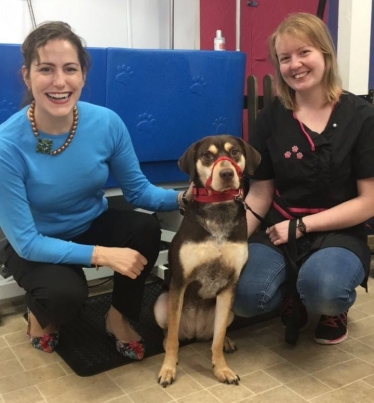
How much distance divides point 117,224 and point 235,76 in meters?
1.04

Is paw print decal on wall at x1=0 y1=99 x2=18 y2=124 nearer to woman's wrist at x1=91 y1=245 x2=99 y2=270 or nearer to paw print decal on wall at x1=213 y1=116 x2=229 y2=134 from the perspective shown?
woman's wrist at x1=91 y1=245 x2=99 y2=270

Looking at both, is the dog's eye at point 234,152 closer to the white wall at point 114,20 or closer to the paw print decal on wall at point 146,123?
the paw print decal on wall at point 146,123

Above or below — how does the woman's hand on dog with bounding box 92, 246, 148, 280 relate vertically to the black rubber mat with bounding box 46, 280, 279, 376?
above

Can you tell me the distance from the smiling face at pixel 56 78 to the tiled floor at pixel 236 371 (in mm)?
867

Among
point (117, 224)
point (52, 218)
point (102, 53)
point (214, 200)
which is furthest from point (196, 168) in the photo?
point (102, 53)

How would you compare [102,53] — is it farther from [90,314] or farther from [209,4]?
[209,4]

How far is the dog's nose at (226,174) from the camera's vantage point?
1449 mm

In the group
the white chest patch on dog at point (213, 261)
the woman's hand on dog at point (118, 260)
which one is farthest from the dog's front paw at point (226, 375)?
the woman's hand on dog at point (118, 260)

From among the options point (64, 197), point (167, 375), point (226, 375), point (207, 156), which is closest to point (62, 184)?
point (64, 197)

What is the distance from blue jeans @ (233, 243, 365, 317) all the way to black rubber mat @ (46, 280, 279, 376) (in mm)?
348

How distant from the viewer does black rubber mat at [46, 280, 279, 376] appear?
1677 millimetres

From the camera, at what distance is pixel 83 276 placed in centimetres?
164

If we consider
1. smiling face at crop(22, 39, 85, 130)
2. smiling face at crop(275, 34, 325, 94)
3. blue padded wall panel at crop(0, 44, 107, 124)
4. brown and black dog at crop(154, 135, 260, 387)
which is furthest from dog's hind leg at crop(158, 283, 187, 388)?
blue padded wall panel at crop(0, 44, 107, 124)

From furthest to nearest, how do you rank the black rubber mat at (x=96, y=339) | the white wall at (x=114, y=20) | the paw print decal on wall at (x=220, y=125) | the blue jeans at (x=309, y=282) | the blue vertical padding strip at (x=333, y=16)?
the white wall at (x=114, y=20) → the blue vertical padding strip at (x=333, y=16) → the paw print decal on wall at (x=220, y=125) → the black rubber mat at (x=96, y=339) → the blue jeans at (x=309, y=282)
